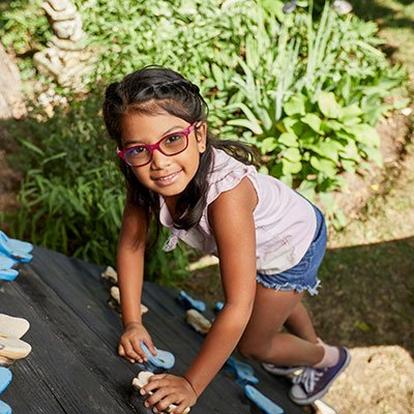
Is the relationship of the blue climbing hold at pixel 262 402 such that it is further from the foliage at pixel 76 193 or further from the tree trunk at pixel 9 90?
the tree trunk at pixel 9 90

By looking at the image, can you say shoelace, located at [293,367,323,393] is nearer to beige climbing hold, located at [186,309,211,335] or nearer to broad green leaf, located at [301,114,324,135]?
beige climbing hold, located at [186,309,211,335]

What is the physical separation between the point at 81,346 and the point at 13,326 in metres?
0.28

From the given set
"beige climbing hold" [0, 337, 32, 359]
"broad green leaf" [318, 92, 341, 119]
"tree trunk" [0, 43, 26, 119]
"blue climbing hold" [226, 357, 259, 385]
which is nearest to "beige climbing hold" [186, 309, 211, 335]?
"blue climbing hold" [226, 357, 259, 385]

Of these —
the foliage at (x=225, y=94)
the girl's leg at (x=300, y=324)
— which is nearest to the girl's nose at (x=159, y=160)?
the girl's leg at (x=300, y=324)

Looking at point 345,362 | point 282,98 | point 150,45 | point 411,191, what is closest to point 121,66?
point 150,45

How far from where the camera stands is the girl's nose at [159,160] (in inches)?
65.4

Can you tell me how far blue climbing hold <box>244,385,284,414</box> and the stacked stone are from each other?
3187mm

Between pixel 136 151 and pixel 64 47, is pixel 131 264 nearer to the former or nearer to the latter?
pixel 136 151

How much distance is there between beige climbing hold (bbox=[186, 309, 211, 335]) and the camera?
109 inches

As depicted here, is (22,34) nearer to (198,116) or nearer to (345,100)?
(345,100)

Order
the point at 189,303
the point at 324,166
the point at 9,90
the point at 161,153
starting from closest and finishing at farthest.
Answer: the point at 161,153 → the point at 189,303 → the point at 324,166 → the point at 9,90

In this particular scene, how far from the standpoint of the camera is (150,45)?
4699 mm

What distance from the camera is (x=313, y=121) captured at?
13.5 ft

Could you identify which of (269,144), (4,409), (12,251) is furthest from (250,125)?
(4,409)
